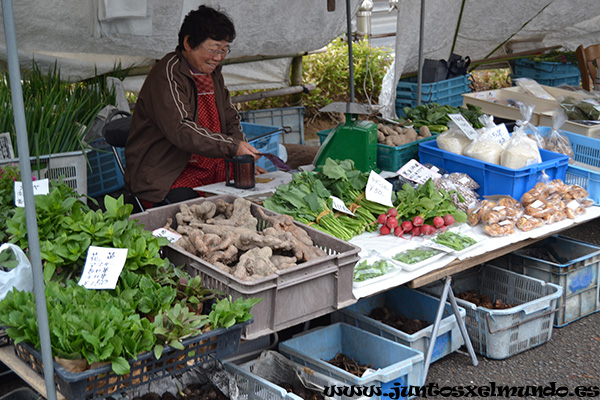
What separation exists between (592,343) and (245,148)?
224cm

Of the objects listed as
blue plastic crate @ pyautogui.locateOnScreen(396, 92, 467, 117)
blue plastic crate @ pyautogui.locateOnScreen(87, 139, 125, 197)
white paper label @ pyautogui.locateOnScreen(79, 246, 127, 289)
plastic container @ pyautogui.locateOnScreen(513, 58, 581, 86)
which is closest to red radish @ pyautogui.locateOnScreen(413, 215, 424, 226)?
white paper label @ pyautogui.locateOnScreen(79, 246, 127, 289)

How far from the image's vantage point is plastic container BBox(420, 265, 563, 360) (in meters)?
3.36

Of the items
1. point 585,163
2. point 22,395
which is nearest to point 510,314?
point 585,163

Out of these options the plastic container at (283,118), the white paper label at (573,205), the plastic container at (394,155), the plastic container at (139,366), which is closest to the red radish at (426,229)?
the plastic container at (394,155)

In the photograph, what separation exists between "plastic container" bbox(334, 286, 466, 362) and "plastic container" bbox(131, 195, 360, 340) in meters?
0.59

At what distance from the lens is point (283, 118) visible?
22.0 ft

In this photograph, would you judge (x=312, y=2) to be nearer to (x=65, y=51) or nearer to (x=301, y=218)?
Result: (x=65, y=51)

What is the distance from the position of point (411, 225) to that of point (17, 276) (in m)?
1.87

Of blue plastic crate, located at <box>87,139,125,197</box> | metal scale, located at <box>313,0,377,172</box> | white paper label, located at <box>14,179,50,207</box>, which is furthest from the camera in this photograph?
blue plastic crate, located at <box>87,139,125,197</box>

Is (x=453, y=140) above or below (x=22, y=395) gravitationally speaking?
above

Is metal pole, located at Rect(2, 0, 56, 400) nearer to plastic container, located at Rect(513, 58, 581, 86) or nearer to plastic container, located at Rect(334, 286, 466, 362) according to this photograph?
plastic container, located at Rect(334, 286, 466, 362)

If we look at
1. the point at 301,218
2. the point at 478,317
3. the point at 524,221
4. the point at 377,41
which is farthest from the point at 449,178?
the point at 377,41

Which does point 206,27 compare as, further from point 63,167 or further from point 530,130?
point 530,130

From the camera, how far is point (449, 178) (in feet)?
12.4
